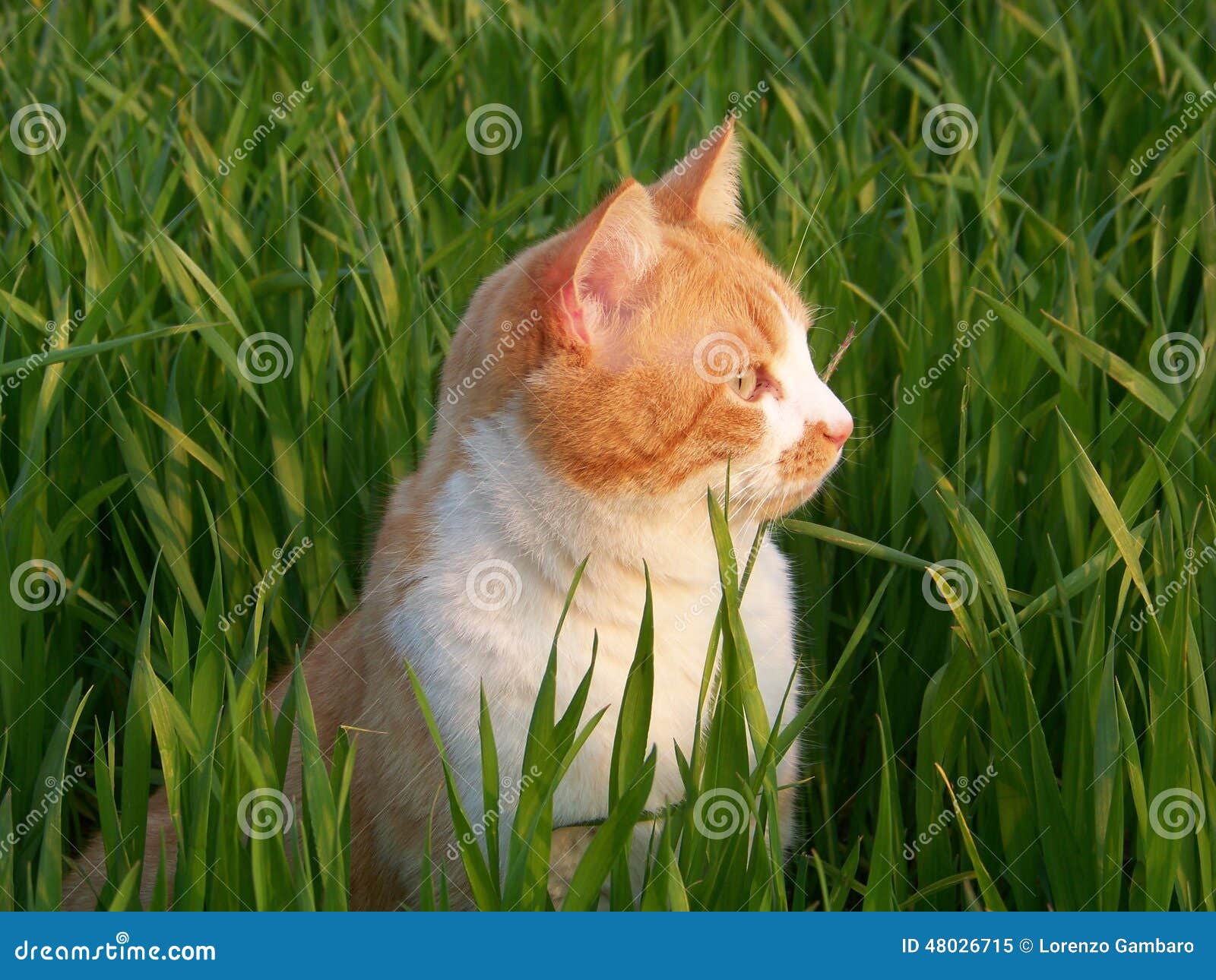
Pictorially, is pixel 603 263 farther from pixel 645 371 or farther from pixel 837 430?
pixel 837 430

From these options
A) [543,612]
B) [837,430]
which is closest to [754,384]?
[837,430]

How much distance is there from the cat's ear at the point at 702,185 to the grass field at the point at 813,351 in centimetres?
33

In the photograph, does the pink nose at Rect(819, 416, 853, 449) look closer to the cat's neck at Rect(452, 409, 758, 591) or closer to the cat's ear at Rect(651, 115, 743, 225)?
the cat's neck at Rect(452, 409, 758, 591)

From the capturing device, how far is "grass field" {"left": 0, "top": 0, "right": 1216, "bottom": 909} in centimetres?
146

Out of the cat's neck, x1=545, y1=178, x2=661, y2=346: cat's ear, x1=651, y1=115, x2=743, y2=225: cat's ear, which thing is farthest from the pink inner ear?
x1=651, y1=115, x2=743, y2=225: cat's ear

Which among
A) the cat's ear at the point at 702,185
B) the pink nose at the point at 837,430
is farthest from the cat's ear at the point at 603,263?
the pink nose at the point at 837,430

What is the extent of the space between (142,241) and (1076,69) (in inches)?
85.3

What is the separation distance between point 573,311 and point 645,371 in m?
0.12

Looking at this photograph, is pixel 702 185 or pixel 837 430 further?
pixel 702 185

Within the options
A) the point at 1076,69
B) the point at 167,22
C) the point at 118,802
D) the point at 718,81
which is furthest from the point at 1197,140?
the point at 167,22

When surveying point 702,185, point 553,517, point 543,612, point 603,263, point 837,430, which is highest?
point 702,185

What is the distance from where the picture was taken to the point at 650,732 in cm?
157

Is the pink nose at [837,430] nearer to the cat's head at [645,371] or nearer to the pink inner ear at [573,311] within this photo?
the cat's head at [645,371]

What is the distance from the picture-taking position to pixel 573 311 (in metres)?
1.57
